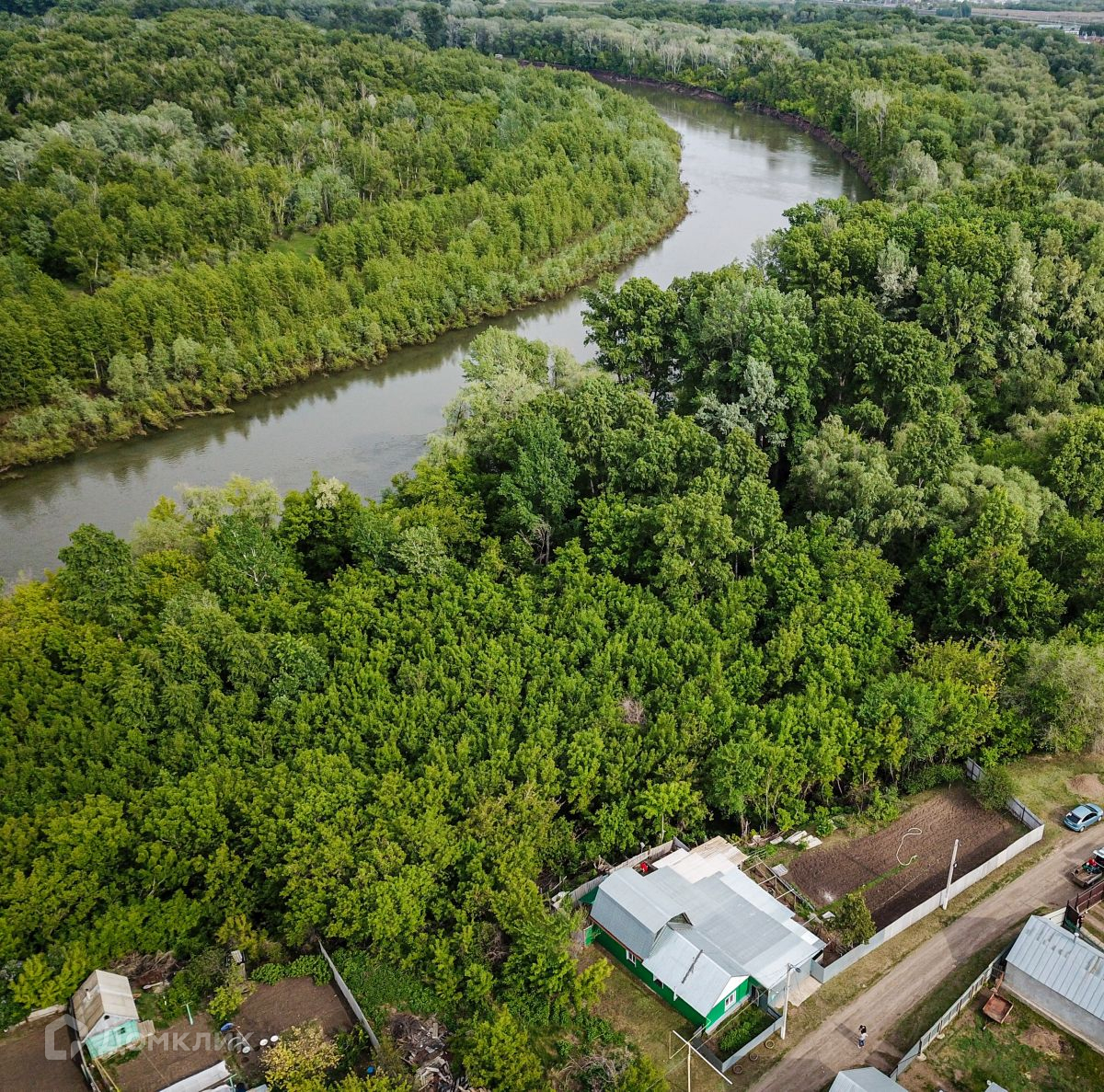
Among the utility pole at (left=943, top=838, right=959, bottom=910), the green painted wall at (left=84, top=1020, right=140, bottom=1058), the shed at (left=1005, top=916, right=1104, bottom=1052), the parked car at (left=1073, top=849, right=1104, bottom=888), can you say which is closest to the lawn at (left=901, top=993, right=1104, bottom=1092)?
the shed at (left=1005, top=916, right=1104, bottom=1052)

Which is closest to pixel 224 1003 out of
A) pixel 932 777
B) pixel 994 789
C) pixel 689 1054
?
pixel 689 1054

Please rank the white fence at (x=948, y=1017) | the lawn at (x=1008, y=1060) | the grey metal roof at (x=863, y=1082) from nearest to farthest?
the grey metal roof at (x=863, y=1082) → the lawn at (x=1008, y=1060) → the white fence at (x=948, y=1017)

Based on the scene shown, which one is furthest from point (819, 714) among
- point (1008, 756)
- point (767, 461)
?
point (767, 461)

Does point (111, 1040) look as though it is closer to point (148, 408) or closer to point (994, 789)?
point (994, 789)

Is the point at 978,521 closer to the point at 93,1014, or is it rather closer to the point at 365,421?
the point at 93,1014

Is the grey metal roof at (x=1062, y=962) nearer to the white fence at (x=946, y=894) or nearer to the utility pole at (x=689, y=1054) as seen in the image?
the white fence at (x=946, y=894)

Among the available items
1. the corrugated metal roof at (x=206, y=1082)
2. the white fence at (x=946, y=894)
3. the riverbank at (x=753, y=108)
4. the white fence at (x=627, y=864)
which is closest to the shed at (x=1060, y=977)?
the white fence at (x=946, y=894)
